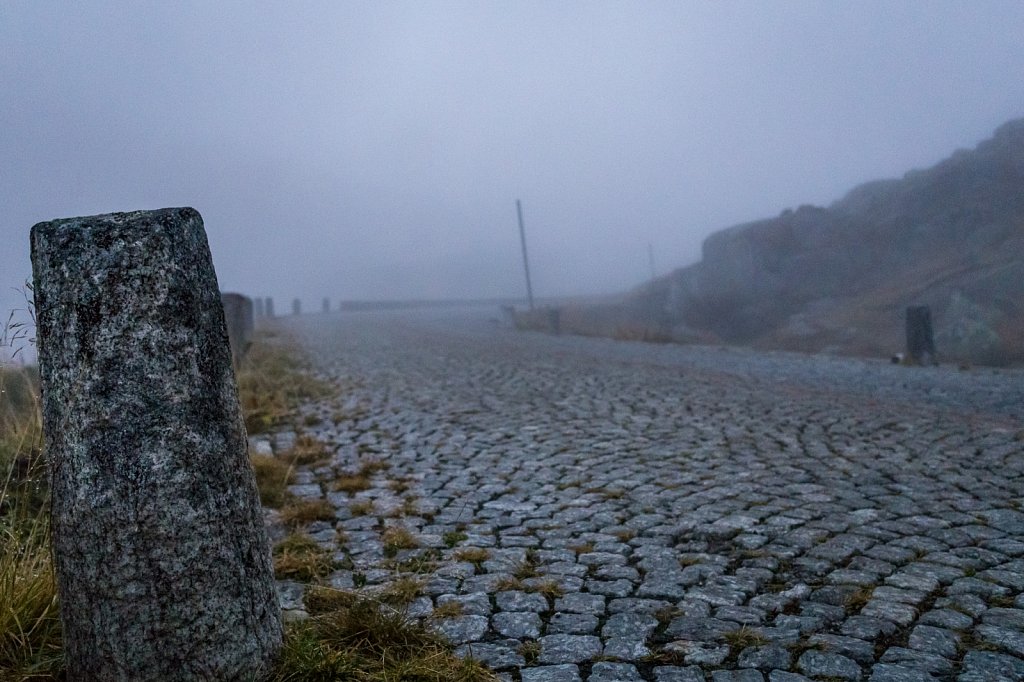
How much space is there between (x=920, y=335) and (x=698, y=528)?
10777 millimetres

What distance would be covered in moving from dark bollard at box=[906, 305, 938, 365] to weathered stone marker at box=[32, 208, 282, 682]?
42.5ft

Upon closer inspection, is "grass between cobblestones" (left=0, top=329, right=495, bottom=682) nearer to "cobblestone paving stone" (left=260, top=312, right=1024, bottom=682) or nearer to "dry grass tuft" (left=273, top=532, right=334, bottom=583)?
"dry grass tuft" (left=273, top=532, right=334, bottom=583)

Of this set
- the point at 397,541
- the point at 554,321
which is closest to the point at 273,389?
the point at 397,541

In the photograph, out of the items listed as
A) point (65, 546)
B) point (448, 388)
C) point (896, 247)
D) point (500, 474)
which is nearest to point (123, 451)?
point (65, 546)

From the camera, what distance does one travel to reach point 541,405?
7754 millimetres

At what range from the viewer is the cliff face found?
21.4 meters

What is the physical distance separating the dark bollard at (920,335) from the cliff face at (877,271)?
383 cm

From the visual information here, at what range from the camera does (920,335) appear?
12.6m

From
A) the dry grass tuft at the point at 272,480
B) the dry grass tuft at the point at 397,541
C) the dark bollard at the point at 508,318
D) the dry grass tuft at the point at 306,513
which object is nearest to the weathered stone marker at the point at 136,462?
the dry grass tuft at the point at 397,541

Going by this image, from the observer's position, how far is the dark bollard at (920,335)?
492 inches

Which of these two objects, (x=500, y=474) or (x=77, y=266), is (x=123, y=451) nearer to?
(x=77, y=266)

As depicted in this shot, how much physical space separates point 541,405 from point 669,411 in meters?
1.37

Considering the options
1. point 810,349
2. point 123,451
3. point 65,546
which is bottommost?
point 810,349

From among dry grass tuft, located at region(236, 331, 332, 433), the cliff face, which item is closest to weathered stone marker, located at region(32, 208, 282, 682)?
dry grass tuft, located at region(236, 331, 332, 433)
